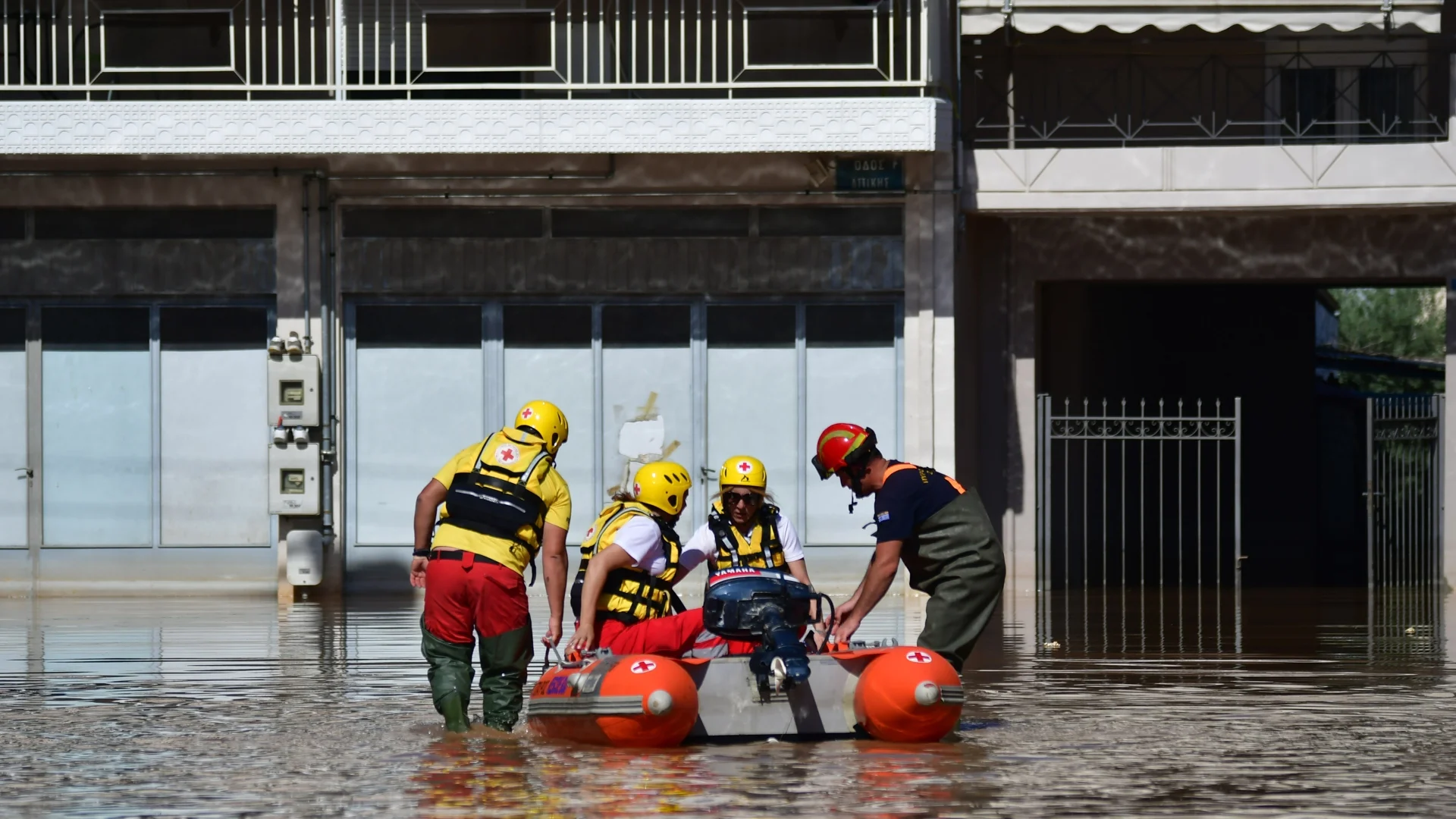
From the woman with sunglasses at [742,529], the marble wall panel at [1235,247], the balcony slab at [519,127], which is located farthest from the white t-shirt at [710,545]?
the marble wall panel at [1235,247]

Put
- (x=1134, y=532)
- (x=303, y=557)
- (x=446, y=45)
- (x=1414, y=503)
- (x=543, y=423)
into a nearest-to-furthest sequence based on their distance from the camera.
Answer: (x=543, y=423)
(x=303, y=557)
(x=446, y=45)
(x=1414, y=503)
(x=1134, y=532)

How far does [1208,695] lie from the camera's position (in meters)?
10.9

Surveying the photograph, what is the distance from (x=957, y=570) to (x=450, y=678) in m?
2.35

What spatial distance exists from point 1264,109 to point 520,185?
7.10 meters

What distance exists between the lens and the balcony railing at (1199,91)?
65.1 feet

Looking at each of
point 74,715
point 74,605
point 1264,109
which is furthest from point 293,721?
point 1264,109

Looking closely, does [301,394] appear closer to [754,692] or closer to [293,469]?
[293,469]

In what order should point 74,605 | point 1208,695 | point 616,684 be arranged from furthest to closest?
point 74,605
point 1208,695
point 616,684

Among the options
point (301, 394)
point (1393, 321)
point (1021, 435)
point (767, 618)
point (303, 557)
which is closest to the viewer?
point (767, 618)

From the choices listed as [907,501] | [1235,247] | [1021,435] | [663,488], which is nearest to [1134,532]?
[1021,435]

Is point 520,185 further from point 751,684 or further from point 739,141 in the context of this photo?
point 751,684

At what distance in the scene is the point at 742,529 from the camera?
32.8 ft

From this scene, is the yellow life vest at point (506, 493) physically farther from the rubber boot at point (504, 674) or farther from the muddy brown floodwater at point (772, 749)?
the muddy brown floodwater at point (772, 749)

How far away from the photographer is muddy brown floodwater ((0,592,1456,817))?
748 centimetres
